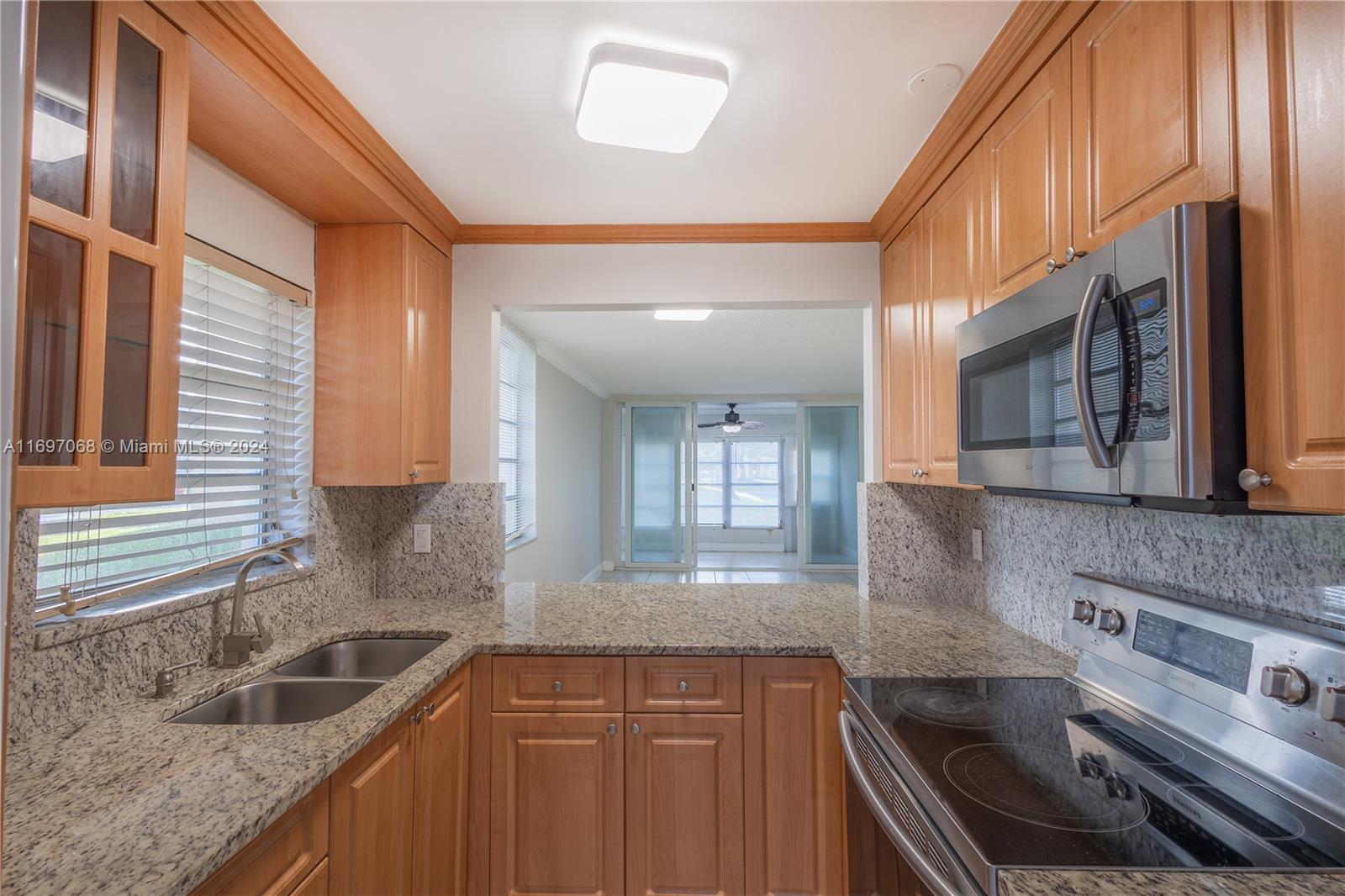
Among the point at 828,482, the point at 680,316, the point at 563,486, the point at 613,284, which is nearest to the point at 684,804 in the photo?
the point at 613,284

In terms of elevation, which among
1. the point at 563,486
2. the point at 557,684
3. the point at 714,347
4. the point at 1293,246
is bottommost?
the point at 557,684

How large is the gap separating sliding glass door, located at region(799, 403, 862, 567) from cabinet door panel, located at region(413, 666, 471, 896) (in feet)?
21.6

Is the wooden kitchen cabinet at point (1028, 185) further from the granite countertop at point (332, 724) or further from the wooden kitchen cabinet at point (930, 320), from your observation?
the granite countertop at point (332, 724)

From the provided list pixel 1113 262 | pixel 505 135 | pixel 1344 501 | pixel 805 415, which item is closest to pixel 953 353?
pixel 1113 262

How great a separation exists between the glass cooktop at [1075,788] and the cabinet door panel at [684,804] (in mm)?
625

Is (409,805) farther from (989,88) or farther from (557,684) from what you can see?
(989,88)

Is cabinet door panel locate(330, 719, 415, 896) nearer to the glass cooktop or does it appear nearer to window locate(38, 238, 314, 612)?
window locate(38, 238, 314, 612)

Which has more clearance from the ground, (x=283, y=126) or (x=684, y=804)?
(x=283, y=126)

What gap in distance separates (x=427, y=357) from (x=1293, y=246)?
232cm

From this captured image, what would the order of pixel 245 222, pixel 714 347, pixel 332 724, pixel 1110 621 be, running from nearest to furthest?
pixel 332 724
pixel 1110 621
pixel 245 222
pixel 714 347

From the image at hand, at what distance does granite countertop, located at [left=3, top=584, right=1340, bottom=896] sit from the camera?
88 cm

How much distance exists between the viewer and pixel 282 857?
1.09 metres

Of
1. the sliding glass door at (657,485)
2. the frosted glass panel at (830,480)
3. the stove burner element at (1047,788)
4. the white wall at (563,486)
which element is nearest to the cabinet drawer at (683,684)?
the stove burner element at (1047,788)

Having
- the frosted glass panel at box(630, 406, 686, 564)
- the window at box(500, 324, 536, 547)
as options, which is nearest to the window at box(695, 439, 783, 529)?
the frosted glass panel at box(630, 406, 686, 564)
